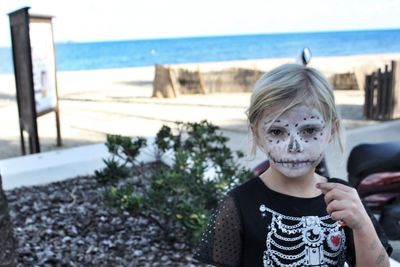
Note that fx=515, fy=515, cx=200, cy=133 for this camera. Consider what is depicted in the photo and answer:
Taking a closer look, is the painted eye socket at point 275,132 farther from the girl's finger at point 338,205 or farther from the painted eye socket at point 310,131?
the girl's finger at point 338,205

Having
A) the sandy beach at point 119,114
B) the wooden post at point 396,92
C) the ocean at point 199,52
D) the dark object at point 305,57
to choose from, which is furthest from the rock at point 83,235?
the ocean at point 199,52

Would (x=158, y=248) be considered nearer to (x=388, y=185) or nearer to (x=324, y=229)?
(x=388, y=185)

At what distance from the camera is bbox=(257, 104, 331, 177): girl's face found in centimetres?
136

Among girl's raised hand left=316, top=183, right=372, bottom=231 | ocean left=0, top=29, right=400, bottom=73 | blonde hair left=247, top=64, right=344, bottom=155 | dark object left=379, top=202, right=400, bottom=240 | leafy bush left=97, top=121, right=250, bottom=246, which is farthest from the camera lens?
ocean left=0, top=29, right=400, bottom=73

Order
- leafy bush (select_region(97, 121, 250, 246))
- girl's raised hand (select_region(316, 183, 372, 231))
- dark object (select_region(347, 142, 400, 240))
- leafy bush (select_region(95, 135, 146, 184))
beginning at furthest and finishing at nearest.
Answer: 1. leafy bush (select_region(95, 135, 146, 184))
2. leafy bush (select_region(97, 121, 250, 246))
3. dark object (select_region(347, 142, 400, 240))
4. girl's raised hand (select_region(316, 183, 372, 231))

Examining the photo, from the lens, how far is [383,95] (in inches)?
380

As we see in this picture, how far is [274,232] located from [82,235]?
267 centimetres

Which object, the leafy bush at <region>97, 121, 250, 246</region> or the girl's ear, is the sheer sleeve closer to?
the girl's ear

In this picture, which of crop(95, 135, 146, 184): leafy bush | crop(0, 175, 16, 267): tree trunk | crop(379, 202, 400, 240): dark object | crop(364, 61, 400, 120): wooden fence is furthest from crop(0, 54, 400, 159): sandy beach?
crop(379, 202, 400, 240): dark object

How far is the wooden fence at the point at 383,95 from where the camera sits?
9.69 m

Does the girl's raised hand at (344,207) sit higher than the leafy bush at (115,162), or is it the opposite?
the girl's raised hand at (344,207)

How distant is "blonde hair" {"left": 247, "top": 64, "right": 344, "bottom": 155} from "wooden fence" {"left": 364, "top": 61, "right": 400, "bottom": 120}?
28.7 feet

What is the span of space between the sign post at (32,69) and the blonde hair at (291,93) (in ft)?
17.9

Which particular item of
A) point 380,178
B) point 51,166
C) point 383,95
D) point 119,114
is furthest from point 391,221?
point 119,114
